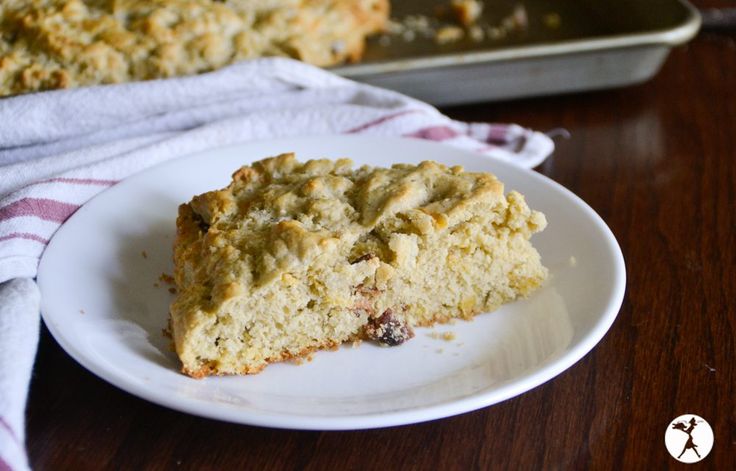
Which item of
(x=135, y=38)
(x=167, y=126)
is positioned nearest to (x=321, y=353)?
(x=167, y=126)

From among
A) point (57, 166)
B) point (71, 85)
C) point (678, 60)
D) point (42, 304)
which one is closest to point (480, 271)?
point (42, 304)

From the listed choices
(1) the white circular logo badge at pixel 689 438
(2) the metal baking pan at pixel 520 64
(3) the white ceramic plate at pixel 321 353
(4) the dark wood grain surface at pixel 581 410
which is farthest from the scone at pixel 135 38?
(1) the white circular logo badge at pixel 689 438

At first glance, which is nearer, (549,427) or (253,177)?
(549,427)

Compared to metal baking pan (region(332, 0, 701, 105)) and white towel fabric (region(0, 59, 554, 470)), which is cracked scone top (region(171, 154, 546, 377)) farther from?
metal baking pan (region(332, 0, 701, 105))

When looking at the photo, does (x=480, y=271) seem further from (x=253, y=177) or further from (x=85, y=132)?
(x=85, y=132)

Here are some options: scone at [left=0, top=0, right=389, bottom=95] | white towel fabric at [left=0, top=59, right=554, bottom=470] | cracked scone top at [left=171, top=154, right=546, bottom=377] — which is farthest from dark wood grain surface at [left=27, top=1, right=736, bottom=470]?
scone at [left=0, top=0, right=389, bottom=95]

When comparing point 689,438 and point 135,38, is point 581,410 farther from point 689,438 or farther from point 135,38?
point 135,38
